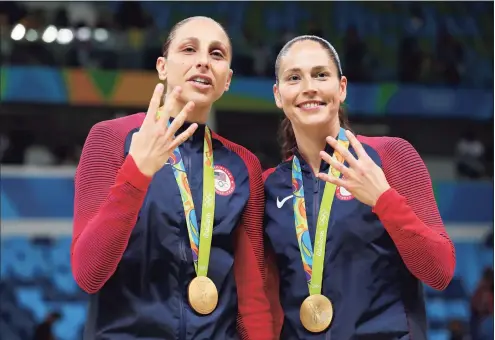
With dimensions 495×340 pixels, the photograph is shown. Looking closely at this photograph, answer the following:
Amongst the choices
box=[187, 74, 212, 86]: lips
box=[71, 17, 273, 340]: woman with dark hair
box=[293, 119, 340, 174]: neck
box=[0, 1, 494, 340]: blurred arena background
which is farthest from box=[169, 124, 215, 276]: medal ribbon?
box=[0, 1, 494, 340]: blurred arena background

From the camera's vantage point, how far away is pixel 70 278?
9602mm

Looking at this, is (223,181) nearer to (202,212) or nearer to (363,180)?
(202,212)

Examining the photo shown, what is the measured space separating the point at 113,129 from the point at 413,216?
1.16 m

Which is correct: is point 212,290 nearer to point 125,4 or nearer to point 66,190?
point 66,190

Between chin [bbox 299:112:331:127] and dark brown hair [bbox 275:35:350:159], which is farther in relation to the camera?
dark brown hair [bbox 275:35:350:159]

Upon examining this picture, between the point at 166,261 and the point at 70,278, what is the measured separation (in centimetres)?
733

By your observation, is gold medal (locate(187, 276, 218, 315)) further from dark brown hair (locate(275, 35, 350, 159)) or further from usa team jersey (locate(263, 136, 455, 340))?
dark brown hair (locate(275, 35, 350, 159))

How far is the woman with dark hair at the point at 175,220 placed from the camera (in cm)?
244

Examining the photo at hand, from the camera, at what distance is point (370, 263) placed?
2740 mm

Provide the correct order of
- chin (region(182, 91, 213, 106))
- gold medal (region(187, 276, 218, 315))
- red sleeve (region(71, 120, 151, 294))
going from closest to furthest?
red sleeve (region(71, 120, 151, 294)) < gold medal (region(187, 276, 218, 315)) < chin (region(182, 91, 213, 106))

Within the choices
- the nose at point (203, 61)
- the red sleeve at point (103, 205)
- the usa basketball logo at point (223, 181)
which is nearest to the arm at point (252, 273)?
the usa basketball logo at point (223, 181)

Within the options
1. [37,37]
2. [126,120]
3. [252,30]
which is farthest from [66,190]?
[126,120]

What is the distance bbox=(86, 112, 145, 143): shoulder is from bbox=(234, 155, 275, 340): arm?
54cm

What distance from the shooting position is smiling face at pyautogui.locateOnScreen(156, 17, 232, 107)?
2.84m
